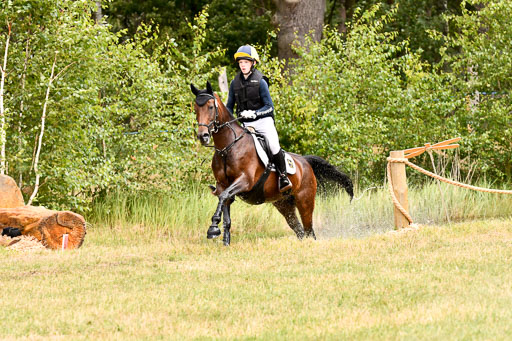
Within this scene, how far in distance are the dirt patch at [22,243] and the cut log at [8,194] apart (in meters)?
0.58

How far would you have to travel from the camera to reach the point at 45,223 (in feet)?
33.2

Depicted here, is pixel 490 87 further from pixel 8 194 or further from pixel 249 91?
pixel 8 194

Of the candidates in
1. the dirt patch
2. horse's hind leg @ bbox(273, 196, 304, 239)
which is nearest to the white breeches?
horse's hind leg @ bbox(273, 196, 304, 239)

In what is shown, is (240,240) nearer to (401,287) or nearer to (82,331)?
(401,287)

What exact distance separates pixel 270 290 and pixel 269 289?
0.16 ft

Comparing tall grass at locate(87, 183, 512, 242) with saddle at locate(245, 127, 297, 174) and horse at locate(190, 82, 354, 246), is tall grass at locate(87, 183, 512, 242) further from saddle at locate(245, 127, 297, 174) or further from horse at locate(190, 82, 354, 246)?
saddle at locate(245, 127, 297, 174)

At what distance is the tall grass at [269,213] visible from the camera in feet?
42.1

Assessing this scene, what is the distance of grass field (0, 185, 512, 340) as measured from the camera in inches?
237

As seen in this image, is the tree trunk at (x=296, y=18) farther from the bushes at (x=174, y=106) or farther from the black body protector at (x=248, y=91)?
the black body protector at (x=248, y=91)

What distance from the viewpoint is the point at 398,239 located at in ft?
33.3

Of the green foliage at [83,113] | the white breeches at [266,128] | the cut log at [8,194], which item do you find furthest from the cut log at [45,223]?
the white breeches at [266,128]

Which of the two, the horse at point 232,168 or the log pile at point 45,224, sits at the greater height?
the horse at point 232,168

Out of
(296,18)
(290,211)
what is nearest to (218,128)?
(290,211)

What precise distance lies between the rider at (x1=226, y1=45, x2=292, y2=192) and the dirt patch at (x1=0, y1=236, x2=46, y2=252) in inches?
127
